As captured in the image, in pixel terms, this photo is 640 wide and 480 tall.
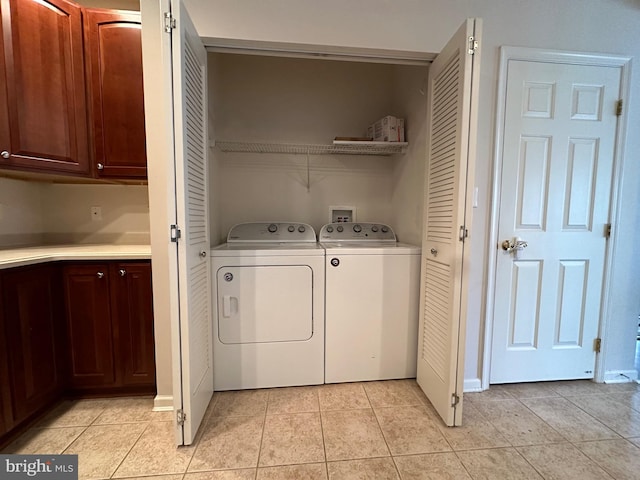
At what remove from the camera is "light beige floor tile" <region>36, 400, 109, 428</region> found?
5.07 feet

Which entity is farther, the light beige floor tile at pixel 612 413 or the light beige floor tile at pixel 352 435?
the light beige floor tile at pixel 612 413

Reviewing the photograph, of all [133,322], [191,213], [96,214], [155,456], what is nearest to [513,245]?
[191,213]

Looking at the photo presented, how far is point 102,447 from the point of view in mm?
1396

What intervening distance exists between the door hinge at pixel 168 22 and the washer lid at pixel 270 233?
4.22ft

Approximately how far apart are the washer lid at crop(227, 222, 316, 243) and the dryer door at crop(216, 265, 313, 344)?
1.47 ft

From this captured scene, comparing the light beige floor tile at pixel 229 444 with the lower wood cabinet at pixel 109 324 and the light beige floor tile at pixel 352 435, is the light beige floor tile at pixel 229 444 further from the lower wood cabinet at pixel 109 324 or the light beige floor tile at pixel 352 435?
the lower wood cabinet at pixel 109 324

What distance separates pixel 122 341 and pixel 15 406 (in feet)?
1.60

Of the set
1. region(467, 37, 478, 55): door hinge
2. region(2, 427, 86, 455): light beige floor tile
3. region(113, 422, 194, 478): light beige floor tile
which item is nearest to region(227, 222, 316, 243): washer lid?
region(113, 422, 194, 478): light beige floor tile

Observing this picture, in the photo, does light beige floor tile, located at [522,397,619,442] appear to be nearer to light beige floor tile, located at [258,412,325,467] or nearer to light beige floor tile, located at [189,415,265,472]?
light beige floor tile, located at [258,412,325,467]

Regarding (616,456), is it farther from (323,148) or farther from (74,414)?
(74,414)

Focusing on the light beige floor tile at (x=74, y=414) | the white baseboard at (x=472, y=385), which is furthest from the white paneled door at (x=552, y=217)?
the light beige floor tile at (x=74, y=414)

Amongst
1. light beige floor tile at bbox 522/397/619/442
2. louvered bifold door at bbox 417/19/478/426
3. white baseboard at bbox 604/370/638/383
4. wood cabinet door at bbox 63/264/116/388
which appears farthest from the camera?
white baseboard at bbox 604/370/638/383

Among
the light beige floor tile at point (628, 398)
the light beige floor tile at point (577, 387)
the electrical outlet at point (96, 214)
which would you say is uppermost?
the electrical outlet at point (96, 214)

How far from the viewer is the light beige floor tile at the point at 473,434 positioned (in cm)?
142
